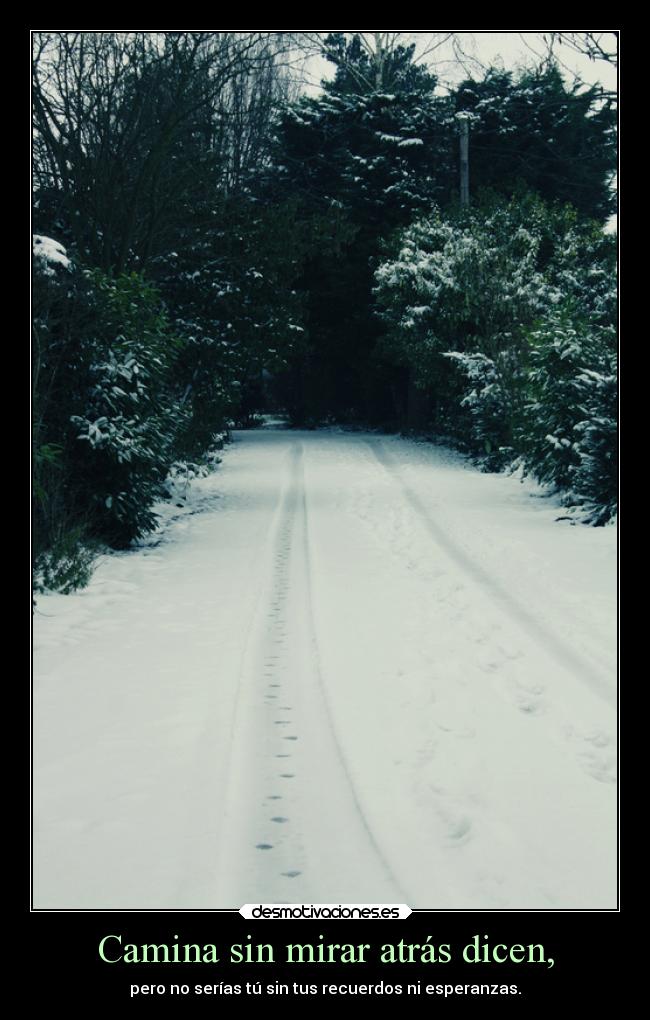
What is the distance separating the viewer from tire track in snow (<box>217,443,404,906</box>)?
3469mm

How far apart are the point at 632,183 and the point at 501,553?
5.09m

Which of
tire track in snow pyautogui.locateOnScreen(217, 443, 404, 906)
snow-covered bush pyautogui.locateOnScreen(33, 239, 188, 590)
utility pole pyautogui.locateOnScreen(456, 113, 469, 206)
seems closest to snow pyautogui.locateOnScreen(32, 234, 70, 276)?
snow-covered bush pyautogui.locateOnScreen(33, 239, 188, 590)

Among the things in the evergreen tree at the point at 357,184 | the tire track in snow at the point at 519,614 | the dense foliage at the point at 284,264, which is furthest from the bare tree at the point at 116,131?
the evergreen tree at the point at 357,184

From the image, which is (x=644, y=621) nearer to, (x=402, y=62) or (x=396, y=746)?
(x=396, y=746)

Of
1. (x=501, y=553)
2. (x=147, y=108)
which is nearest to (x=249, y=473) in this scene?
(x=147, y=108)

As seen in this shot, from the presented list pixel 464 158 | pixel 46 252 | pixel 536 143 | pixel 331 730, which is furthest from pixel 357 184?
pixel 331 730

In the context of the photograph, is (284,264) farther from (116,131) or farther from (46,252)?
(46,252)

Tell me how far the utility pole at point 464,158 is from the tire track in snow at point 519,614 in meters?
14.5

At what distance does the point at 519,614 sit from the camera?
25.6 feet

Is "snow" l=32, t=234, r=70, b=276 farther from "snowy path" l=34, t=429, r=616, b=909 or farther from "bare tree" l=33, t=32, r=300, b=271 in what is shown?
"bare tree" l=33, t=32, r=300, b=271

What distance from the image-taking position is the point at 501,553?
416 inches

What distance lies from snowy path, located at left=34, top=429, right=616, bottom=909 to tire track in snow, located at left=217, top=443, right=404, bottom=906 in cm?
1

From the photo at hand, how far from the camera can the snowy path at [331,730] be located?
11.8ft

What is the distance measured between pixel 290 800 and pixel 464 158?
25432mm
